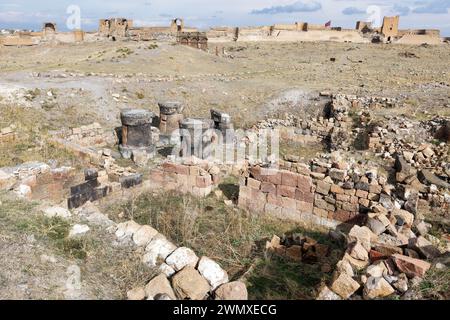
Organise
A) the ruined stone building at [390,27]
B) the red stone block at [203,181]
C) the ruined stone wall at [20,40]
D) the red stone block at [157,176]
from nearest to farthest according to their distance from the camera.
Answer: the red stone block at [203,181] < the red stone block at [157,176] < the ruined stone wall at [20,40] < the ruined stone building at [390,27]

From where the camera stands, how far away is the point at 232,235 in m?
6.33

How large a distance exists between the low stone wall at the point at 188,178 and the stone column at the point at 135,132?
2.89 m

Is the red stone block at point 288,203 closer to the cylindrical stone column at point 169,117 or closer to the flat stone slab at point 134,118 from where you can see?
the flat stone slab at point 134,118

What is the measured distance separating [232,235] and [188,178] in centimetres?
238

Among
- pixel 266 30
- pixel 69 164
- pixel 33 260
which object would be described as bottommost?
pixel 69 164

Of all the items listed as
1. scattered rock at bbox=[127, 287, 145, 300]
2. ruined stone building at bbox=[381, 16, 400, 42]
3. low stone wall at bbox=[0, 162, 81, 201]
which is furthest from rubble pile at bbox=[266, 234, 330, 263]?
ruined stone building at bbox=[381, 16, 400, 42]

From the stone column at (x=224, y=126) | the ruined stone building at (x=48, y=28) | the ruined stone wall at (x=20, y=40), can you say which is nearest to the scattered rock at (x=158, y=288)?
the stone column at (x=224, y=126)

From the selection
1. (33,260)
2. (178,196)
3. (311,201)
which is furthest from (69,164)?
(311,201)

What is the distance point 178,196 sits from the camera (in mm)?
8094

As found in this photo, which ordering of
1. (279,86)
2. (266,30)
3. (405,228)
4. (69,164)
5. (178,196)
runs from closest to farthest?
(405,228)
(178,196)
(69,164)
(279,86)
(266,30)

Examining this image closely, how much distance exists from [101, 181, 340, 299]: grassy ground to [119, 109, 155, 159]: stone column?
3.42 meters

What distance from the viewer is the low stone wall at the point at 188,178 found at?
821 cm

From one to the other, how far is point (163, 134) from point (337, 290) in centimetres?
1003

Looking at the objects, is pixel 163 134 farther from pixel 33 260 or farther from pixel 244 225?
pixel 33 260
